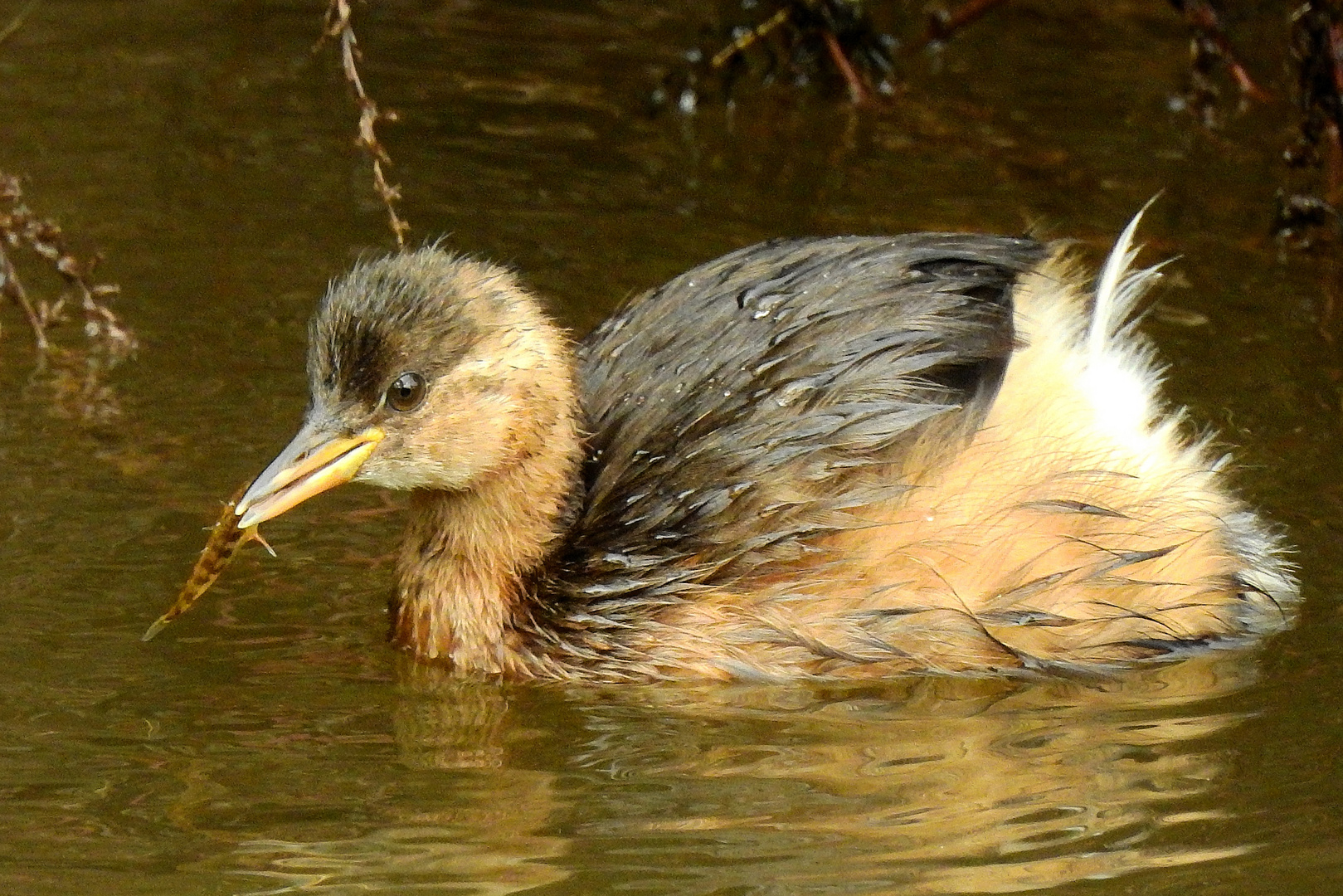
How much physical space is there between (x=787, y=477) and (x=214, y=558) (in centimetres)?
139

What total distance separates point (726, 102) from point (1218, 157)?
1.94 metres

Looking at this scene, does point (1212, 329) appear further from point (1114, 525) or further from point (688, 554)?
point (688, 554)

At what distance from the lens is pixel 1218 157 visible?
848cm

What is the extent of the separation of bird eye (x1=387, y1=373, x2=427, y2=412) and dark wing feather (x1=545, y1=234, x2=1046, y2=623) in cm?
49

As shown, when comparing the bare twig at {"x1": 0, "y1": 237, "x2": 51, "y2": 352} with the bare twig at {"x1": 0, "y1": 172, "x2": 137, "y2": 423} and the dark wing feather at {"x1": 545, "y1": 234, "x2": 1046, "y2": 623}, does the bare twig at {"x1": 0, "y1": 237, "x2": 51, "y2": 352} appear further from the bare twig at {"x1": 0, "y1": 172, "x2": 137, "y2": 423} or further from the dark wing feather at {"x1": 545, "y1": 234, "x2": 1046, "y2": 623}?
the dark wing feather at {"x1": 545, "y1": 234, "x2": 1046, "y2": 623}

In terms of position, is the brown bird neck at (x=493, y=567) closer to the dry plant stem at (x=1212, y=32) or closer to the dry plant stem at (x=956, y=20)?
the dry plant stem at (x=1212, y=32)

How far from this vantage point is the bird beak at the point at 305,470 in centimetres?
521

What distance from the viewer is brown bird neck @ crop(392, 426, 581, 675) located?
5.54 m

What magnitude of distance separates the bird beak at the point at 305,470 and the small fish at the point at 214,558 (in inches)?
2.6

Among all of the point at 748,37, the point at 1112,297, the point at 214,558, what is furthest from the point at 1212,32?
the point at 214,558

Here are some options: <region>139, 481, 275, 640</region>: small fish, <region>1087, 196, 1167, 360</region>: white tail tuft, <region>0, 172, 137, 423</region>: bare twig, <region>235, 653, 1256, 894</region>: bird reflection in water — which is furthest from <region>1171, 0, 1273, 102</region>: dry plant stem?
<region>139, 481, 275, 640</region>: small fish

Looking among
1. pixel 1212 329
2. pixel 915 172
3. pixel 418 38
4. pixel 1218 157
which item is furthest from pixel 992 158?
pixel 418 38

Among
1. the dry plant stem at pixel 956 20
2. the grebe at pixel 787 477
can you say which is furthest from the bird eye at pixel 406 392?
the dry plant stem at pixel 956 20

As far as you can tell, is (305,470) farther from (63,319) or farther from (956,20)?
(956,20)
